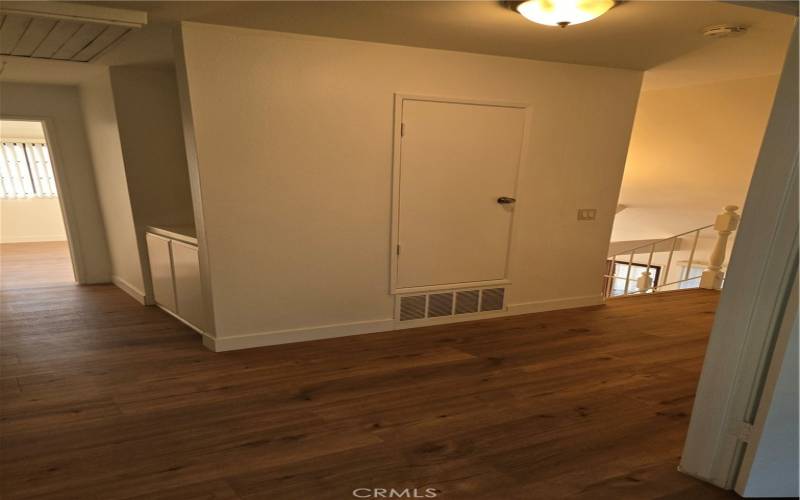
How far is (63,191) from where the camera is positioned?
472 cm

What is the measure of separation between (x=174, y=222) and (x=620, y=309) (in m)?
4.47

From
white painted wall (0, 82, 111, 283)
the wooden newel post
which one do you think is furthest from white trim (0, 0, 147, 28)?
the wooden newel post

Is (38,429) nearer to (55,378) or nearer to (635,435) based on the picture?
(55,378)

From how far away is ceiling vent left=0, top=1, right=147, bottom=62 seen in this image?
2.20 m

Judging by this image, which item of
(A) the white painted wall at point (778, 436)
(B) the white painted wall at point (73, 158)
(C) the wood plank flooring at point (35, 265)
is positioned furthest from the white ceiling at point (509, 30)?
(C) the wood plank flooring at point (35, 265)

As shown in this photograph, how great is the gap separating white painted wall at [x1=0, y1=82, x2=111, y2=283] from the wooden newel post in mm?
6992

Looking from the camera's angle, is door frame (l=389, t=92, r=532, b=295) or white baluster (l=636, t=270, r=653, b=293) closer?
door frame (l=389, t=92, r=532, b=295)

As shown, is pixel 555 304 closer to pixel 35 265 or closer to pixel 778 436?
pixel 778 436

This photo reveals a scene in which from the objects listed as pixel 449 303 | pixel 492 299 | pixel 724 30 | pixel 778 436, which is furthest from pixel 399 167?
pixel 778 436

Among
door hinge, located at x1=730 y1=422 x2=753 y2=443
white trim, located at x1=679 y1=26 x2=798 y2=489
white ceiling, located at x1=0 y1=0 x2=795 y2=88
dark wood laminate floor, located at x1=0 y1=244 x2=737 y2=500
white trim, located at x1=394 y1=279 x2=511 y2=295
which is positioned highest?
white ceiling, located at x1=0 y1=0 x2=795 y2=88

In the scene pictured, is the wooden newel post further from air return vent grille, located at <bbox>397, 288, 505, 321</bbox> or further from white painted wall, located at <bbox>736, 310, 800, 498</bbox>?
white painted wall, located at <bbox>736, 310, 800, 498</bbox>

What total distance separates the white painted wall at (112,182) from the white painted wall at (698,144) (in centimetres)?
548

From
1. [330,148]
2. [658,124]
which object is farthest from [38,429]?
[658,124]

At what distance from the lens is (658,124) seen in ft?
16.1
